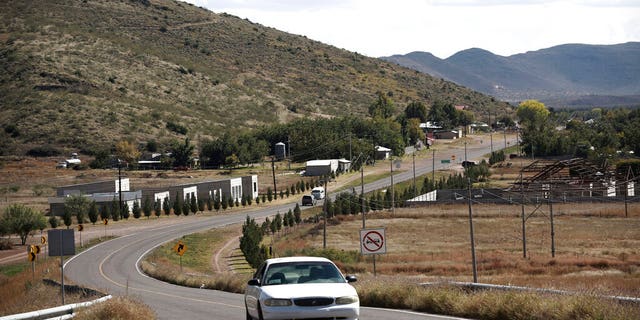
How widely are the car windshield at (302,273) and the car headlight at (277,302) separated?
908 millimetres

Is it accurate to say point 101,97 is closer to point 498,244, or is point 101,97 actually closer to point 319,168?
point 319,168

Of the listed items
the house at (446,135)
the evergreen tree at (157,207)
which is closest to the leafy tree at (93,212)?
the evergreen tree at (157,207)

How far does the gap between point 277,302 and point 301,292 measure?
17.5 inches

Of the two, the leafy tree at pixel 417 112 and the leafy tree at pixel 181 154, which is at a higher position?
the leafy tree at pixel 417 112

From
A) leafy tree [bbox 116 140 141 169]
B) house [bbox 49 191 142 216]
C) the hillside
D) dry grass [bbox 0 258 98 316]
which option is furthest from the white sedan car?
the hillside

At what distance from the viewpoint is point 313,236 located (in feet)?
248

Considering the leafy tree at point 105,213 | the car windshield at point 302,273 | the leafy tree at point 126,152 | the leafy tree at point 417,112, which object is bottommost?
the leafy tree at point 105,213

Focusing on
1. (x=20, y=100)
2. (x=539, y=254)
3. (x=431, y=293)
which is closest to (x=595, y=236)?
(x=539, y=254)

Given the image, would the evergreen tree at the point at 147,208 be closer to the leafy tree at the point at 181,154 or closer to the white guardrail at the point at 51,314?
the leafy tree at the point at 181,154

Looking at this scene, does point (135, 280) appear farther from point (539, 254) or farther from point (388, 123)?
point (388, 123)

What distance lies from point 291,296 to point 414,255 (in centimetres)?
4544

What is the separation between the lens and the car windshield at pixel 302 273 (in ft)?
54.9

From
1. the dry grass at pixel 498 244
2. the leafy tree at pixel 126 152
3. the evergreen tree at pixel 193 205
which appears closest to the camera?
the dry grass at pixel 498 244

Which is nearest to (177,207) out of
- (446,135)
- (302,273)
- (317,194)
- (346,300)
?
(317,194)
